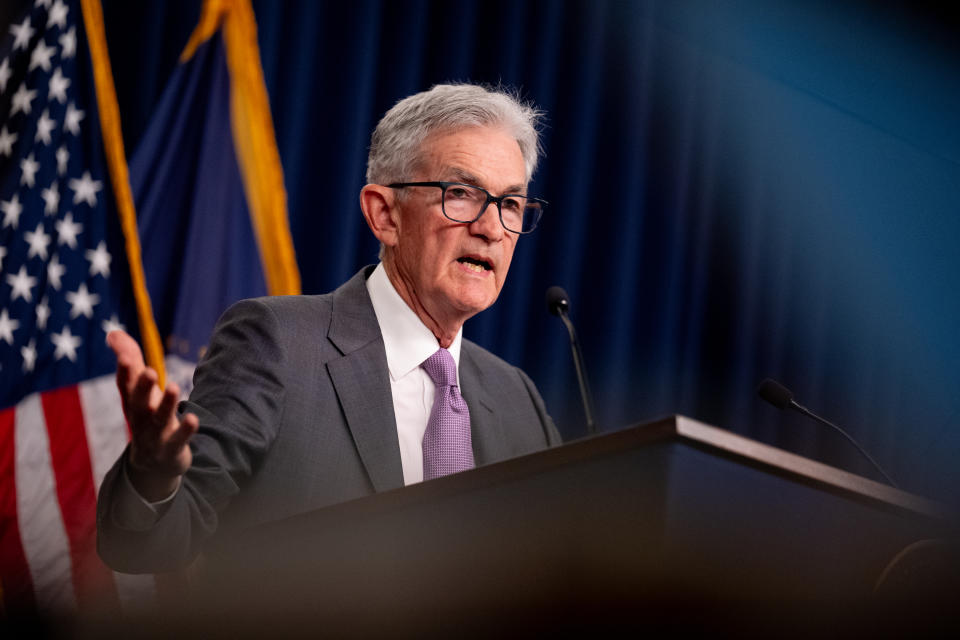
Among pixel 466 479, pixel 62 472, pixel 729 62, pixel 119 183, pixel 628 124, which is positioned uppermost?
pixel 729 62

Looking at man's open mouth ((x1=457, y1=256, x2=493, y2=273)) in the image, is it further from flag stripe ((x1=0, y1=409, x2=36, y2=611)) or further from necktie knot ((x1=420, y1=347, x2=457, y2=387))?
flag stripe ((x1=0, y1=409, x2=36, y2=611))

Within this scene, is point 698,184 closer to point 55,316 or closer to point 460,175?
point 460,175

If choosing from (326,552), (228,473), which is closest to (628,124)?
(228,473)

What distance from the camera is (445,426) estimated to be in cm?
170

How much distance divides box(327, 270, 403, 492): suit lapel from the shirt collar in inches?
1.4

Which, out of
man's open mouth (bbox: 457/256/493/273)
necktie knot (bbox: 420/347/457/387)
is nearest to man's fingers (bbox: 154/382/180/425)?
necktie knot (bbox: 420/347/457/387)

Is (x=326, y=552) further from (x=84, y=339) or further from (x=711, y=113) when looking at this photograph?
(x=711, y=113)

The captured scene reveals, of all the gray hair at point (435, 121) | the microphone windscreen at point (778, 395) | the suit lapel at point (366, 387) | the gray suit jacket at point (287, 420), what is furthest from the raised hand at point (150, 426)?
the microphone windscreen at point (778, 395)

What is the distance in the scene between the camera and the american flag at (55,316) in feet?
8.56

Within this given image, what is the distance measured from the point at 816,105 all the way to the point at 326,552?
398 cm

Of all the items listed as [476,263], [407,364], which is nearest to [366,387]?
[407,364]

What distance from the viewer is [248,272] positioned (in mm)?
3180

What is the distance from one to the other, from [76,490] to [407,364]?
1.37 metres

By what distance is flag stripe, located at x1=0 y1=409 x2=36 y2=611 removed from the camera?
2.55 meters
